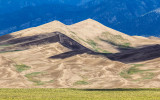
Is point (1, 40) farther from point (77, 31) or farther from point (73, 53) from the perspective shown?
point (73, 53)

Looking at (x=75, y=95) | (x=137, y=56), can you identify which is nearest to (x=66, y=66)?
(x=137, y=56)

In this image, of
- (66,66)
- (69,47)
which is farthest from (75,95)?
(69,47)

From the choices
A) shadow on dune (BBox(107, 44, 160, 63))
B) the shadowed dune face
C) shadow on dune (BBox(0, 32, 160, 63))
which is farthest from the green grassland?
shadow on dune (BBox(0, 32, 160, 63))

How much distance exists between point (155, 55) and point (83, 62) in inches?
1013

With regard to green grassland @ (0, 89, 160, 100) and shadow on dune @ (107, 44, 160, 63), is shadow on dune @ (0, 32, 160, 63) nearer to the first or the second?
shadow on dune @ (107, 44, 160, 63)

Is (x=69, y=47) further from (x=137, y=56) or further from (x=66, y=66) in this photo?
(x=66, y=66)

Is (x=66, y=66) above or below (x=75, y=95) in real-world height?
above

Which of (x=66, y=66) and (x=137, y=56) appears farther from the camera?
(x=137, y=56)

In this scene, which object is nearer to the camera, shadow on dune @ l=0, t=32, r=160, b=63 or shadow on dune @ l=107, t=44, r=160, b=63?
shadow on dune @ l=107, t=44, r=160, b=63

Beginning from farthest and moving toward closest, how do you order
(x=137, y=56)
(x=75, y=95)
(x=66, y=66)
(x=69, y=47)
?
(x=69, y=47) → (x=137, y=56) → (x=66, y=66) → (x=75, y=95)

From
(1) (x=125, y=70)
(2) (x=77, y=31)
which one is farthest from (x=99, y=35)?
(1) (x=125, y=70)

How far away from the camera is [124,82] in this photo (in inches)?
2689

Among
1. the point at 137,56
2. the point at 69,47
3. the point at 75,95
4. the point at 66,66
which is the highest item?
the point at 69,47

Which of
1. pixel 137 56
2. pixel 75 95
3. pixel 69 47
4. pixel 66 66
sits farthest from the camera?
pixel 69 47
